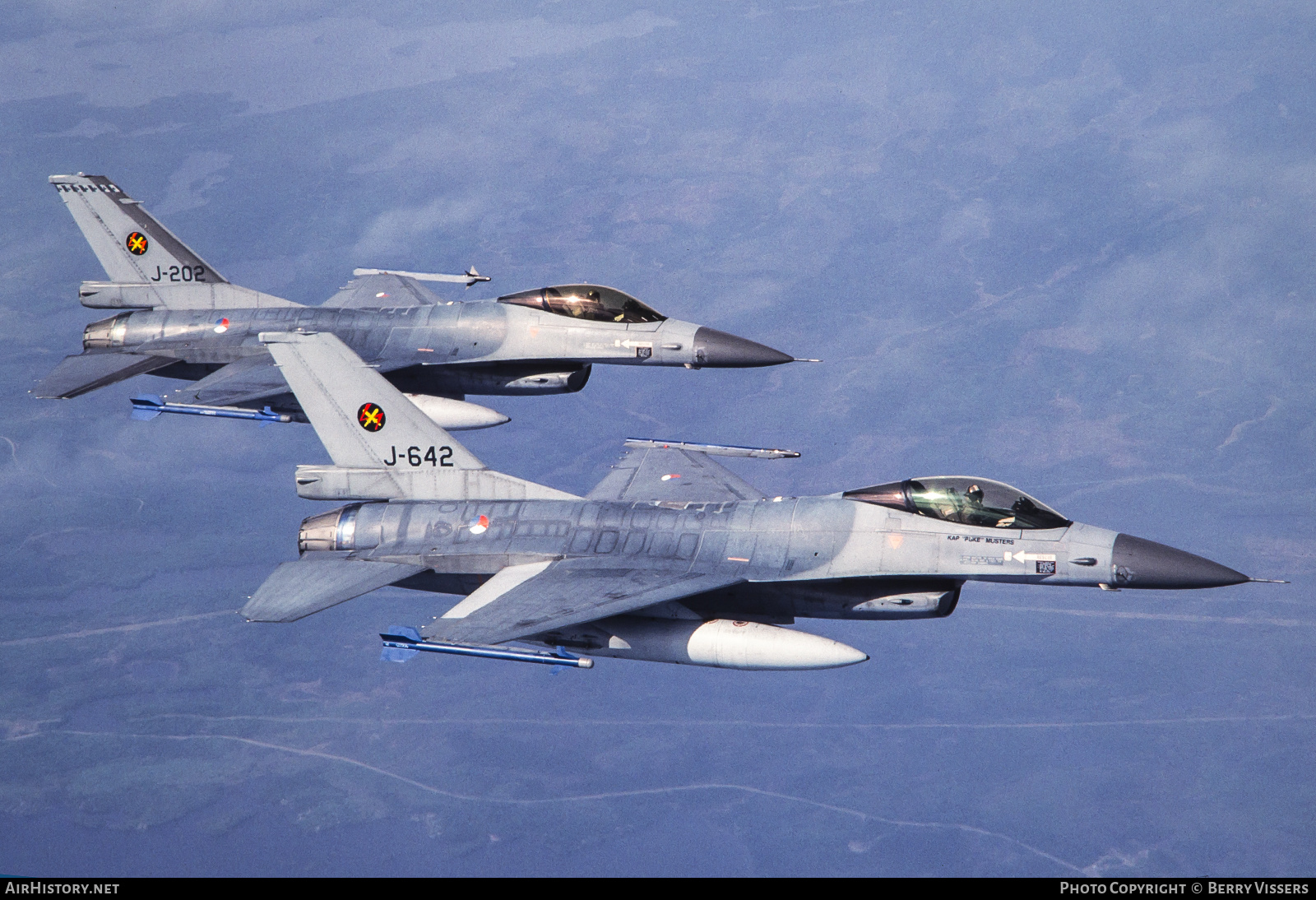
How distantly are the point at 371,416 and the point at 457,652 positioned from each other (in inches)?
207

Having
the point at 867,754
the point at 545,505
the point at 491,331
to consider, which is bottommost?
the point at 867,754

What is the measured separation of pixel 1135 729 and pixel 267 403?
4831 centimetres

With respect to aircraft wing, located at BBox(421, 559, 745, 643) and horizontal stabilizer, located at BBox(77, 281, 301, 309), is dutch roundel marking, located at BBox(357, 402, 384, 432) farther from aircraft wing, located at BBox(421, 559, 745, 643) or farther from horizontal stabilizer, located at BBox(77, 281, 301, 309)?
horizontal stabilizer, located at BBox(77, 281, 301, 309)

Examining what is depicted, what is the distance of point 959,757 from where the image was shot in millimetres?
61719

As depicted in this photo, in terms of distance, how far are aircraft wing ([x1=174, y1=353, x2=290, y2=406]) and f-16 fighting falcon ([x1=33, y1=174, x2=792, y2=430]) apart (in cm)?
3

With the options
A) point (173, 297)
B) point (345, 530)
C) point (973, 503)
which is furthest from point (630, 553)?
point (173, 297)

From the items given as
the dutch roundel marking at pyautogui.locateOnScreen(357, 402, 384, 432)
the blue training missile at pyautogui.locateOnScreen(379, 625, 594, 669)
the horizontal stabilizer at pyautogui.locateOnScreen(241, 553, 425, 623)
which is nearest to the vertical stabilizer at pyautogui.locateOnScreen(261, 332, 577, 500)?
Result: the dutch roundel marking at pyautogui.locateOnScreen(357, 402, 384, 432)

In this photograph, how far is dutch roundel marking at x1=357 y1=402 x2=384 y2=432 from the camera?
912 inches

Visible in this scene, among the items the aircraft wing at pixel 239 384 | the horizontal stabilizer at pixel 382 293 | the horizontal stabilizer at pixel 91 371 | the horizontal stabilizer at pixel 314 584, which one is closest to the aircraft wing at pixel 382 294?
the horizontal stabilizer at pixel 382 293

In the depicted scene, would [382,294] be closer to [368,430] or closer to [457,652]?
[368,430]

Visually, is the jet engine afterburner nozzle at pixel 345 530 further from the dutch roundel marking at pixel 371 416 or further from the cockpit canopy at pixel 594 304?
the cockpit canopy at pixel 594 304

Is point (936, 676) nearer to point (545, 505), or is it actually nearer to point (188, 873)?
point (188, 873)

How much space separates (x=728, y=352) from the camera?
28.4m

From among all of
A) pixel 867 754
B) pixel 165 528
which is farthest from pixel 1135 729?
pixel 165 528
